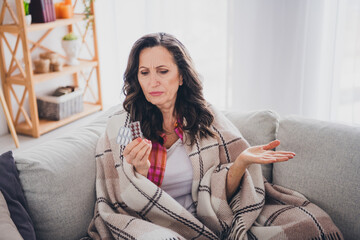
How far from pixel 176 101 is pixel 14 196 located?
0.74 m

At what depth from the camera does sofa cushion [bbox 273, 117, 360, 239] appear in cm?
139

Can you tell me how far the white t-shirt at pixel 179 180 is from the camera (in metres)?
1.50

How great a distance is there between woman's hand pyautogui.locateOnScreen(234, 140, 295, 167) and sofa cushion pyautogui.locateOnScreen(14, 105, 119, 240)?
0.58 meters

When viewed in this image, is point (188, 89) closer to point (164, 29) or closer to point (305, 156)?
point (305, 156)

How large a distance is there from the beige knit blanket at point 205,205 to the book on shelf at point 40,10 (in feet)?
6.64

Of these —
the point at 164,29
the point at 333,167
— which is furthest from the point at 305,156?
the point at 164,29

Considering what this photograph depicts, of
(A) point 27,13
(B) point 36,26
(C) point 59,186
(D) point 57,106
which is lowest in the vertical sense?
(D) point 57,106

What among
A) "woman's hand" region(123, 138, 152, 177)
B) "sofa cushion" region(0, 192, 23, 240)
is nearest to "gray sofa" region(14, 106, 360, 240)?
"sofa cushion" region(0, 192, 23, 240)

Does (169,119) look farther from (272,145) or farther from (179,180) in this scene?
(272,145)

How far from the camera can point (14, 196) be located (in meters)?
1.29

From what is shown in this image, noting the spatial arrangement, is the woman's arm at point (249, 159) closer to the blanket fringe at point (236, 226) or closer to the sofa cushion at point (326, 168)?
the blanket fringe at point (236, 226)

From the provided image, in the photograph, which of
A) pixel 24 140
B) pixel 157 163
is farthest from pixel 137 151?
pixel 24 140

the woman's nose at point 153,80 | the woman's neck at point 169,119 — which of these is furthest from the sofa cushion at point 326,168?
the woman's nose at point 153,80

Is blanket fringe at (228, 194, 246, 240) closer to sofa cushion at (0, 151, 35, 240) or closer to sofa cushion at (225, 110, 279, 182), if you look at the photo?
sofa cushion at (225, 110, 279, 182)
